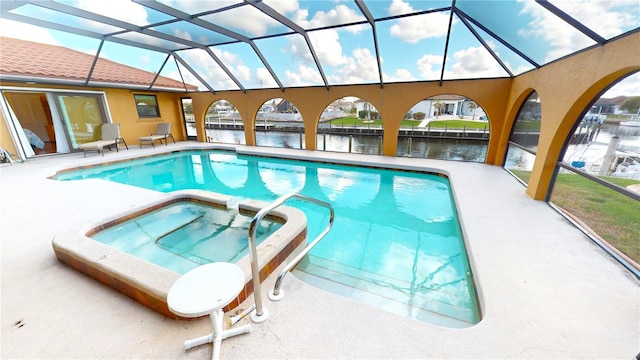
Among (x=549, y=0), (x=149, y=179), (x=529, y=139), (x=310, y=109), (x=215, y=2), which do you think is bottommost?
(x=149, y=179)

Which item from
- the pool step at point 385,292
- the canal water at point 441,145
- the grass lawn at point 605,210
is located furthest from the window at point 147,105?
the grass lawn at point 605,210

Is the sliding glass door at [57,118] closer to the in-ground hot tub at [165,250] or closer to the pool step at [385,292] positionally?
the in-ground hot tub at [165,250]

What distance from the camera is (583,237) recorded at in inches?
122

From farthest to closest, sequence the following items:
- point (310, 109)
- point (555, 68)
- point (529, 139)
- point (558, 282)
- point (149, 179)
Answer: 1. point (310, 109)
2. point (149, 179)
3. point (529, 139)
4. point (555, 68)
5. point (558, 282)

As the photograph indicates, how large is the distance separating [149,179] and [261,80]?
4994 millimetres

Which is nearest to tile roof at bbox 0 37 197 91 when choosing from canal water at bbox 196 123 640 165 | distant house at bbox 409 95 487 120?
canal water at bbox 196 123 640 165

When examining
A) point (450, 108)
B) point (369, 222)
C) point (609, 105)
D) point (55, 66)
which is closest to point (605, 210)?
point (609, 105)

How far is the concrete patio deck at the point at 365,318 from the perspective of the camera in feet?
5.29

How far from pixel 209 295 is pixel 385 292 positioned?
1.99 meters

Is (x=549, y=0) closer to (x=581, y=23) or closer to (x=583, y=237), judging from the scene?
(x=581, y=23)

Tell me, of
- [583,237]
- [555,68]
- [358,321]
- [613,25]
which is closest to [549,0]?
[613,25]

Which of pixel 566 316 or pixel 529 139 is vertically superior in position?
pixel 529 139

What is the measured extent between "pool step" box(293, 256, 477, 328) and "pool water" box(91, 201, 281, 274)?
2.95 feet

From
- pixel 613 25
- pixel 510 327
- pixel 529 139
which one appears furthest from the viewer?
pixel 529 139
